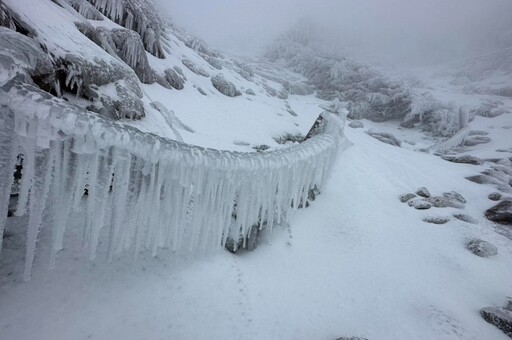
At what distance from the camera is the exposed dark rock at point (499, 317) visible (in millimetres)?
4695

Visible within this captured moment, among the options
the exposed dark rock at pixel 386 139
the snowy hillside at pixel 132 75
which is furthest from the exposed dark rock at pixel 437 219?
the exposed dark rock at pixel 386 139

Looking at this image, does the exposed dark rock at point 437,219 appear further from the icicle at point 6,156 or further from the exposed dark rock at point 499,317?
the icicle at point 6,156

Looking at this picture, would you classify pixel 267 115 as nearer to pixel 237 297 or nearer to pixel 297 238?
pixel 297 238

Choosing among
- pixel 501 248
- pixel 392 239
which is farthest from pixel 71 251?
pixel 501 248

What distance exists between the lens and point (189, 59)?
2470 cm

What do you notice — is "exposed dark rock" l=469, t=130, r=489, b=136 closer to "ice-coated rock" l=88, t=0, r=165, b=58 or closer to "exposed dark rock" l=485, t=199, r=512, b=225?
"exposed dark rock" l=485, t=199, r=512, b=225

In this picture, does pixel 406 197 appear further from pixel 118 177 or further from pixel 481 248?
pixel 118 177

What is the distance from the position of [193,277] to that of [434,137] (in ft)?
92.1

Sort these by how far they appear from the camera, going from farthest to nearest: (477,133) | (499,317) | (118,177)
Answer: (477,133), (499,317), (118,177)

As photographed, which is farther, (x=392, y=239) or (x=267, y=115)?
(x=267, y=115)

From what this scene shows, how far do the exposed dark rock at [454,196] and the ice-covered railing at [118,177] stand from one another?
24.3 ft

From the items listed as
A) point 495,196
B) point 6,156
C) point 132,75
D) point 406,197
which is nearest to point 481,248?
point 406,197

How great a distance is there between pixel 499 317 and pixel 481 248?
2.56 metres

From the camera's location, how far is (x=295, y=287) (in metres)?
5.64
